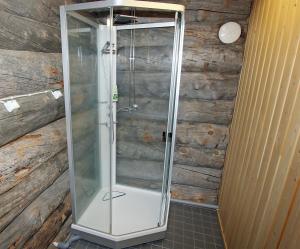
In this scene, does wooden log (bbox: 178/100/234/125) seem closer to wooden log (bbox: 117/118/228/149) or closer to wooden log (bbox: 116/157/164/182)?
wooden log (bbox: 117/118/228/149)

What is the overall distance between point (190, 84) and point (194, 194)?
1.39 metres

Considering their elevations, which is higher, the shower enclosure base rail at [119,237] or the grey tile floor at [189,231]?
the shower enclosure base rail at [119,237]

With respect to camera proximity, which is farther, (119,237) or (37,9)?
(119,237)

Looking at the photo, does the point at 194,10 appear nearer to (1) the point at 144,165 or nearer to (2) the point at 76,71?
(2) the point at 76,71

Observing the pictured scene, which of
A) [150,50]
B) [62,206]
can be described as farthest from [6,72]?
[150,50]

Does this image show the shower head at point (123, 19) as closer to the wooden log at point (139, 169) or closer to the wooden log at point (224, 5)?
the wooden log at point (224, 5)

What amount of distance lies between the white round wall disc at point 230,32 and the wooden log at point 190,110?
65cm

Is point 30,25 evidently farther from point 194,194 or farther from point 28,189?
point 194,194

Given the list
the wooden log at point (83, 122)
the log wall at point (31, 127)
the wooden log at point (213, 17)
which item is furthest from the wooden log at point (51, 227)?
the wooden log at point (213, 17)

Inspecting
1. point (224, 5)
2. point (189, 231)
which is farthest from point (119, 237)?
point (224, 5)

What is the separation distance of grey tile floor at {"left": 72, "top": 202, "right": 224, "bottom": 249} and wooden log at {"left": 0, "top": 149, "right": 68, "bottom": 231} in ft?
2.64

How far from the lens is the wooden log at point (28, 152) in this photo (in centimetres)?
121

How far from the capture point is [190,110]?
2.41 meters

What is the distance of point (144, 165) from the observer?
8.93 ft
